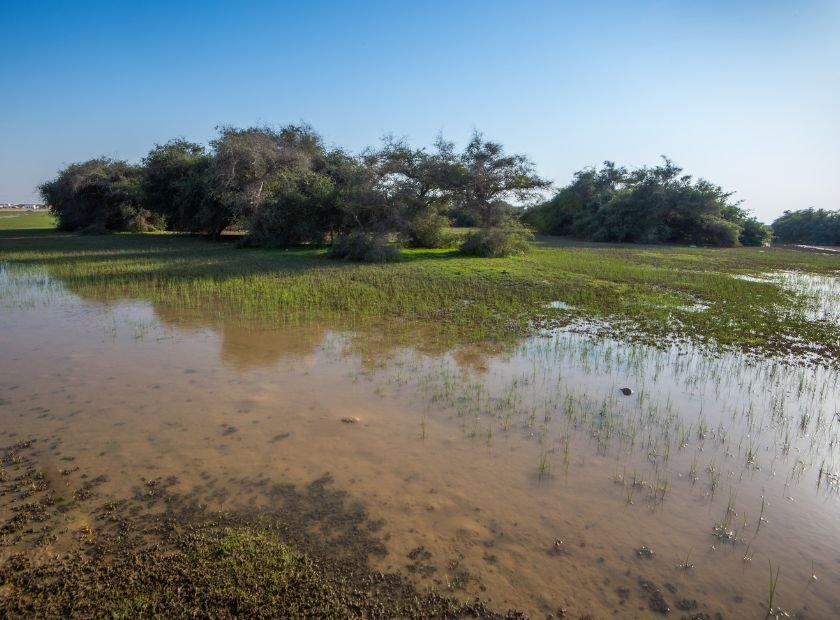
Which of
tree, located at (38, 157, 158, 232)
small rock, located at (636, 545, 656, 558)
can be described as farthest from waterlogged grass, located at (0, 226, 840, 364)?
tree, located at (38, 157, 158, 232)

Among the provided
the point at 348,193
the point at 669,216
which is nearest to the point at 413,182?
the point at 348,193

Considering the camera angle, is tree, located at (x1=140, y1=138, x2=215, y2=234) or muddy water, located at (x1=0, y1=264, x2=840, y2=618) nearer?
muddy water, located at (x1=0, y1=264, x2=840, y2=618)

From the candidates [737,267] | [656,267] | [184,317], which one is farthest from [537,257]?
[184,317]

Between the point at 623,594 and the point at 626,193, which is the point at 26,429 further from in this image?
the point at 626,193

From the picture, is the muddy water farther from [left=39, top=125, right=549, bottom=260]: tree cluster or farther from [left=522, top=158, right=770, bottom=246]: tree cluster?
[left=522, top=158, right=770, bottom=246]: tree cluster

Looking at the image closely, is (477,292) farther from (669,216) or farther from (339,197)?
(669,216)

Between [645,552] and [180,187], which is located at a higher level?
[180,187]

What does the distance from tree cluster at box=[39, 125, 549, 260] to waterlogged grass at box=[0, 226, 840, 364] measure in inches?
83.9

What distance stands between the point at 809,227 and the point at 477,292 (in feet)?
157

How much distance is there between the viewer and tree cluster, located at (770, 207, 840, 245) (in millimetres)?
44594

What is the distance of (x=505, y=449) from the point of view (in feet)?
17.9

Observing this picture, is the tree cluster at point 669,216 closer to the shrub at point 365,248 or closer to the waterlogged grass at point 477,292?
the waterlogged grass at point 477,292

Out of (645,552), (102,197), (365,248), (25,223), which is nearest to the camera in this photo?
(645,552)

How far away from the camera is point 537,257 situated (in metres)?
24.5
